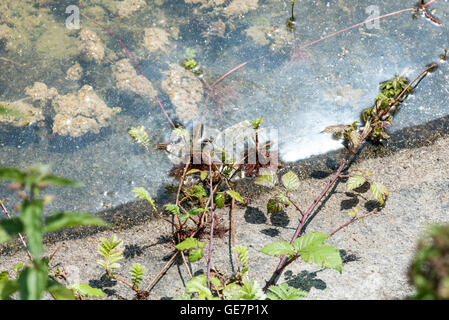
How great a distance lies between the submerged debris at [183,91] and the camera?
2967mm

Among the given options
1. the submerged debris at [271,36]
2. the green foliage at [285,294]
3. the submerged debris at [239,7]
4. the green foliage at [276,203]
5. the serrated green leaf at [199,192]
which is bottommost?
the green foliage at [285,294]

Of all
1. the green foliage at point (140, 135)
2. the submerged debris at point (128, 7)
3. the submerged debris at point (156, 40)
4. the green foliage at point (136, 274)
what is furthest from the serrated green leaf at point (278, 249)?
the submerged debris at point (128, 7)

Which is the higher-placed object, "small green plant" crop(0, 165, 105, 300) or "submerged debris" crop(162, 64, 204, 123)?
"submerged debris" crop(162, 64, 204, 123)

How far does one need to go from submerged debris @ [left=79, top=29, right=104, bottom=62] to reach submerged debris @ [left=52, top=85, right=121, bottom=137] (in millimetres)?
369

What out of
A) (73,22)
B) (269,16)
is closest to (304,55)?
(269,16)

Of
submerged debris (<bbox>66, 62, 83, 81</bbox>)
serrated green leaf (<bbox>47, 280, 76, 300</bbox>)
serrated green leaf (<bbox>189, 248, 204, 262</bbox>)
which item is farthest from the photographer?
submerged debris (<bbox>66, 62, 83, 81</bbox>)

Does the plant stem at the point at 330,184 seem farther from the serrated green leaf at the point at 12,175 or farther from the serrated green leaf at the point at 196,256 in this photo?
the serrated green leaf at the point at 12,175

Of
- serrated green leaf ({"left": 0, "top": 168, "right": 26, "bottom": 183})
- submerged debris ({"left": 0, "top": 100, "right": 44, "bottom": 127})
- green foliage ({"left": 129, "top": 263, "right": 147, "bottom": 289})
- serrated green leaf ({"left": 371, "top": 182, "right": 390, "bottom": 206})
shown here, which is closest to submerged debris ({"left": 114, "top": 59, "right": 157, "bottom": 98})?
submerged debris ({"left": 0, "top": 100, "right": 44, "bottom": 127})

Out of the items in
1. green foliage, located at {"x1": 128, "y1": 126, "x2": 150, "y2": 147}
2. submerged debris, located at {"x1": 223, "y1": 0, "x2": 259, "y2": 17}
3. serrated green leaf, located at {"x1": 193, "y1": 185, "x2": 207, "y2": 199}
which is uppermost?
submerged debris, located at {"x1": 223, "y1": 0, "x2": 259, "y2": 17}

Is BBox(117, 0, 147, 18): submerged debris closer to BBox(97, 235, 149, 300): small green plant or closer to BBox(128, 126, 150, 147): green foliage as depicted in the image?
BBox(128, 126, 150, 147): green foliage

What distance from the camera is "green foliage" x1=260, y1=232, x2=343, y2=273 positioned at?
1.77 meters

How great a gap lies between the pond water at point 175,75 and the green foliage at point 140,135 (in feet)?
0.18

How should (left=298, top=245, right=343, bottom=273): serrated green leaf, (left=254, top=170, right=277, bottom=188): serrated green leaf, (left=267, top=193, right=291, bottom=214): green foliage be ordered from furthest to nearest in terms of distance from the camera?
1. (left=254, top=170, right=277, bottom=188): serrated green leaf
2. (left=267, top=193, right=291, bottom=214): green foliage
3. (left=298, top=245, right=343, bottom=273): serrated green leaf

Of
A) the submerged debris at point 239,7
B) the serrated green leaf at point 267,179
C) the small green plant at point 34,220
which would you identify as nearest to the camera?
the small green plant at point 34,220
